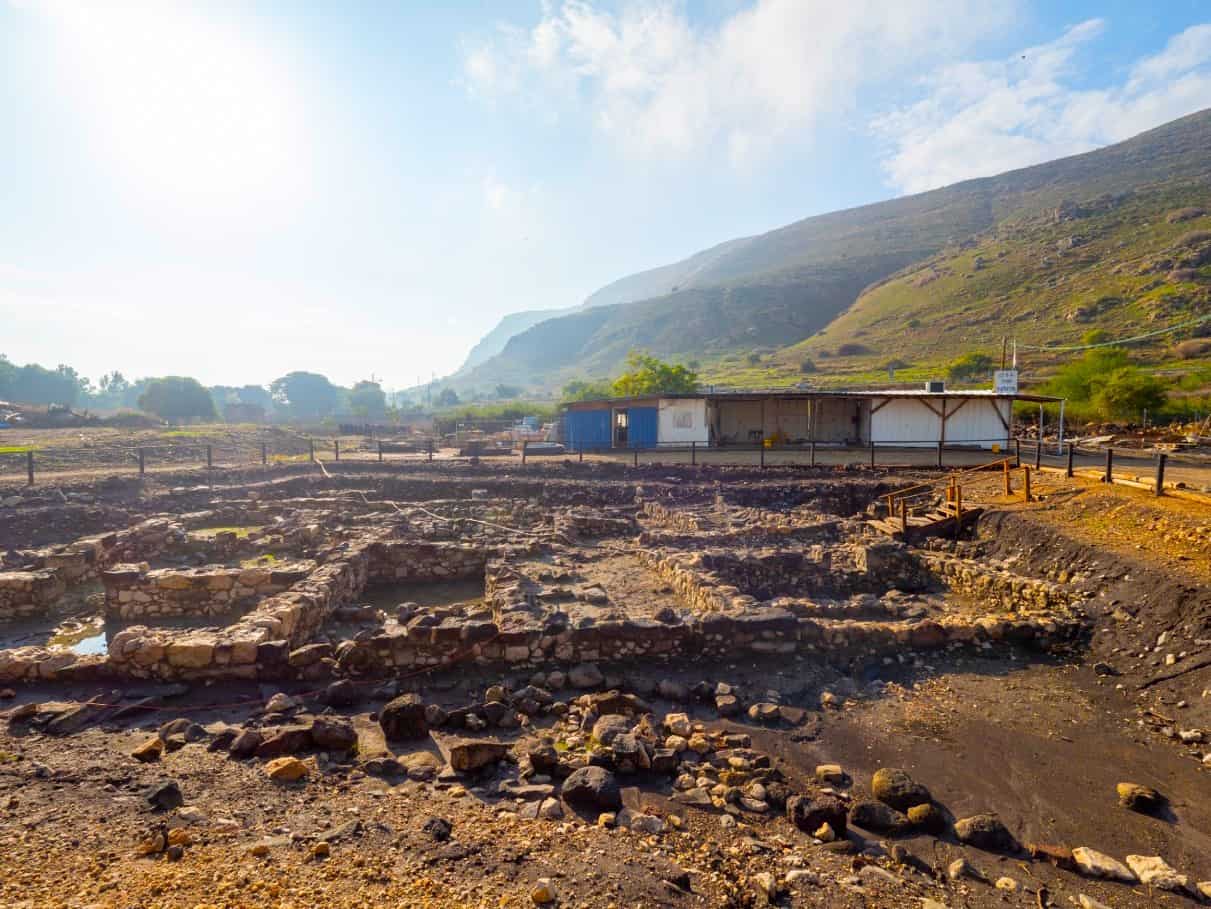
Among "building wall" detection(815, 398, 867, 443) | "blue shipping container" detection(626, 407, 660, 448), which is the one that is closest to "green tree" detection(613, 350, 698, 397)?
"building wall" detection(815, 398, 867, 443)

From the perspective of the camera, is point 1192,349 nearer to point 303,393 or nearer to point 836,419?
point 836,419

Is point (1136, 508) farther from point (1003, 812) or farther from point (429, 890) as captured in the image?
point (429, 890)

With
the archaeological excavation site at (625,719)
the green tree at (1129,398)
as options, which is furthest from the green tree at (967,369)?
the archaeological excavation site at (625,719)

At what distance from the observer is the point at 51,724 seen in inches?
249

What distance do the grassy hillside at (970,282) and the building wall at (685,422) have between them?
37.8 meters

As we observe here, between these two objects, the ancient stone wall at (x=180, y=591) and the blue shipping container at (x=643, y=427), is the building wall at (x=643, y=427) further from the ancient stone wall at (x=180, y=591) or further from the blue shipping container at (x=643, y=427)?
the ancient stone wall at (x=180, y=591)

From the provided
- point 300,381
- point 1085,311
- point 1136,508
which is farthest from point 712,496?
point 300,381

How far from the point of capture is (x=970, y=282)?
3538 inches

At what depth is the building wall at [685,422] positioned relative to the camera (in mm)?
32969

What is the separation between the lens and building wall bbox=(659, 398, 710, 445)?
33.0 metres

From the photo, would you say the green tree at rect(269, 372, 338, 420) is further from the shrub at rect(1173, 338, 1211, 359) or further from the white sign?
the shrub at rect(1173, 338, 1211, 359)

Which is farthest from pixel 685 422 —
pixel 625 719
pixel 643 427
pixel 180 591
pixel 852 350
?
pixel 852 350

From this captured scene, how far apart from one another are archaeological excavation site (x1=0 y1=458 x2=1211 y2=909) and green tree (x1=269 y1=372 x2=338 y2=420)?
4943 inches

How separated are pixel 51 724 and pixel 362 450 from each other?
34270 millimetres
